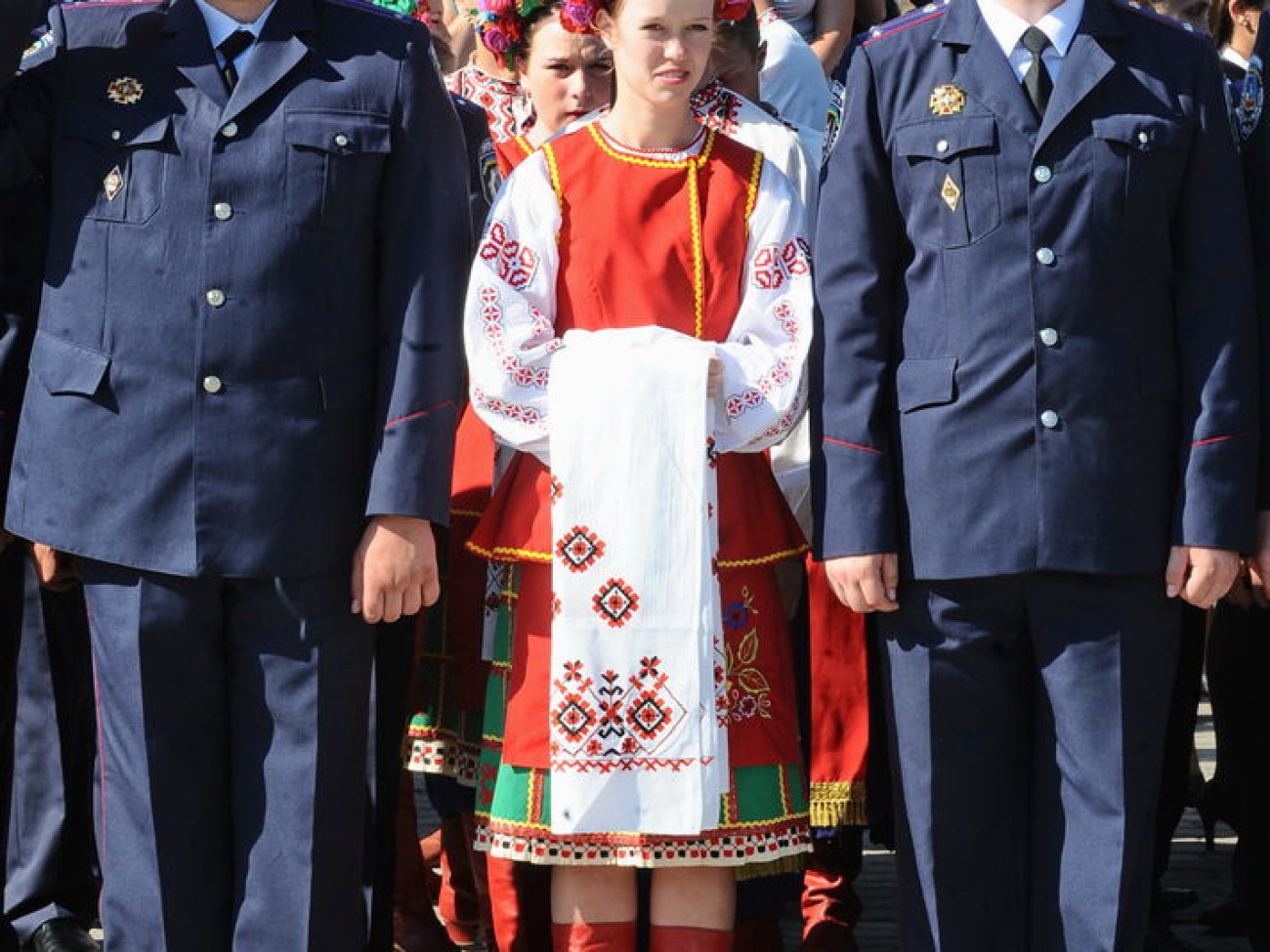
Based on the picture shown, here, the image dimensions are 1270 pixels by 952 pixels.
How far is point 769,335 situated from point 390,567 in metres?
0.91

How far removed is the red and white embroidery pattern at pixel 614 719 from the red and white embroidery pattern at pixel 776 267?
0.79 metres

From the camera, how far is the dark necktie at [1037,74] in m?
4.20

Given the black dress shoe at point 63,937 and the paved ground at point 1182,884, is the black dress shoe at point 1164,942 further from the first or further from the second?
the black dress shoe at point 63,937

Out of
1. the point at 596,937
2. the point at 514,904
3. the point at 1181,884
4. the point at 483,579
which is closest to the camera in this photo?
the point at 596,937

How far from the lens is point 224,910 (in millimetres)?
4285

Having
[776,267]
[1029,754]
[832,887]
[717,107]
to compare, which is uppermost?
[717,107]

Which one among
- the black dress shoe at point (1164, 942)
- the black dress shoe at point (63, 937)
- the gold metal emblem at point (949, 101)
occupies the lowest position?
the black dress shoe at point (1164, 942)

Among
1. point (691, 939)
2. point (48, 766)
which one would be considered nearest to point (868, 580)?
point (691, 939)

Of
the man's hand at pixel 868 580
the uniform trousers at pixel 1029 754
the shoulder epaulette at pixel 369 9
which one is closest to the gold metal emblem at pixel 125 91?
the shoulder epaulette at pixel 369 9

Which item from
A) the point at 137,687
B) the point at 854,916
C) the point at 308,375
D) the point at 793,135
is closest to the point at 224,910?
the point at 137,687

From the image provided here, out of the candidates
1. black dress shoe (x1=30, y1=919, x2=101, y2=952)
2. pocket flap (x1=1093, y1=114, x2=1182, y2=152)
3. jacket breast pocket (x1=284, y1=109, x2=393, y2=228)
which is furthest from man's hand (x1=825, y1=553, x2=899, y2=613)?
black dress shoe (x1=30, y1=919, x2=101, y2=952)

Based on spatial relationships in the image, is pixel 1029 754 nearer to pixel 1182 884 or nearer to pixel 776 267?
pixel 776 267

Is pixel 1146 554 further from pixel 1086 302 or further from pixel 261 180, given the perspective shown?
pixel 261 180

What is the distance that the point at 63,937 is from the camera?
206 inches
